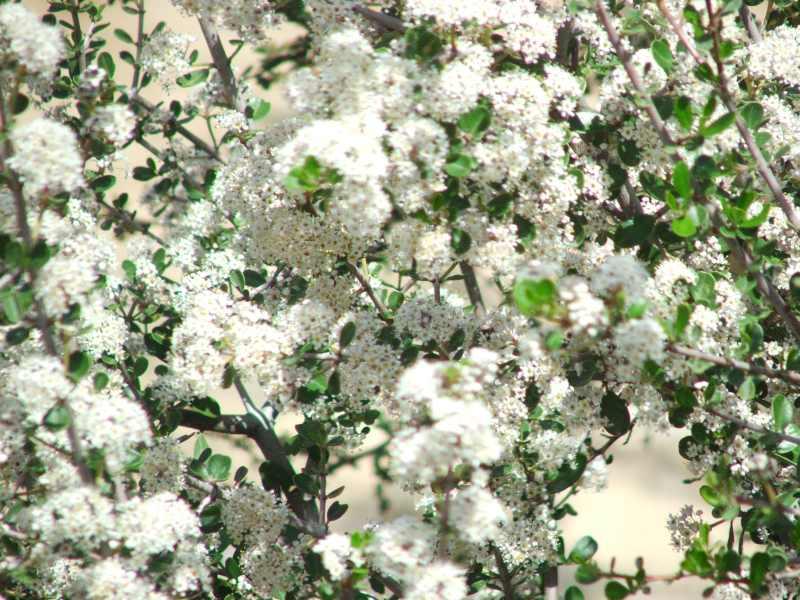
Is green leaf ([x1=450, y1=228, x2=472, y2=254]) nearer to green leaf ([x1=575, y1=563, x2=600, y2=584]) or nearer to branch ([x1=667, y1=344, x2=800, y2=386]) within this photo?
branch ([x1=667, y1=344, x2=800, y2=386])

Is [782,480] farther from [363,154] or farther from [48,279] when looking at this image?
[48,279]

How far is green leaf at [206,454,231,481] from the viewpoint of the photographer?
2.56 m

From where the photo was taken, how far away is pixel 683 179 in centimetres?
187

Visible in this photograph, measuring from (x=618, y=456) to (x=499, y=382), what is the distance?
1.98 meters

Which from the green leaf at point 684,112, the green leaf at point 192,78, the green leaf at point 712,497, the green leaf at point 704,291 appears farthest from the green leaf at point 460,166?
the green leaf at point 192,78

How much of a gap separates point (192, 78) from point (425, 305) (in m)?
1.14

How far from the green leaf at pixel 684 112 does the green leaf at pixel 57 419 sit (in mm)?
1226

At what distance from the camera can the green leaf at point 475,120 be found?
1856 mm

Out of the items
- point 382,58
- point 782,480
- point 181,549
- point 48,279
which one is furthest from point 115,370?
point 782,480

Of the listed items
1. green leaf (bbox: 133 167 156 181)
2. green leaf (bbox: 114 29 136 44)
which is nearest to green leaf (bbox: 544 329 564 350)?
green leaf (bbox: 133 167 156 181)

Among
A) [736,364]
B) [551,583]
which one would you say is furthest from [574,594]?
[736,364]

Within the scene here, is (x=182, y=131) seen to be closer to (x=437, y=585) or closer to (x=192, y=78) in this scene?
(x=192, y=78)

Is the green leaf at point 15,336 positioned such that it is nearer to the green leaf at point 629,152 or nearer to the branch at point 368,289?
the branch at point 368,289

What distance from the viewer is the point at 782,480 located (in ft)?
7.97
